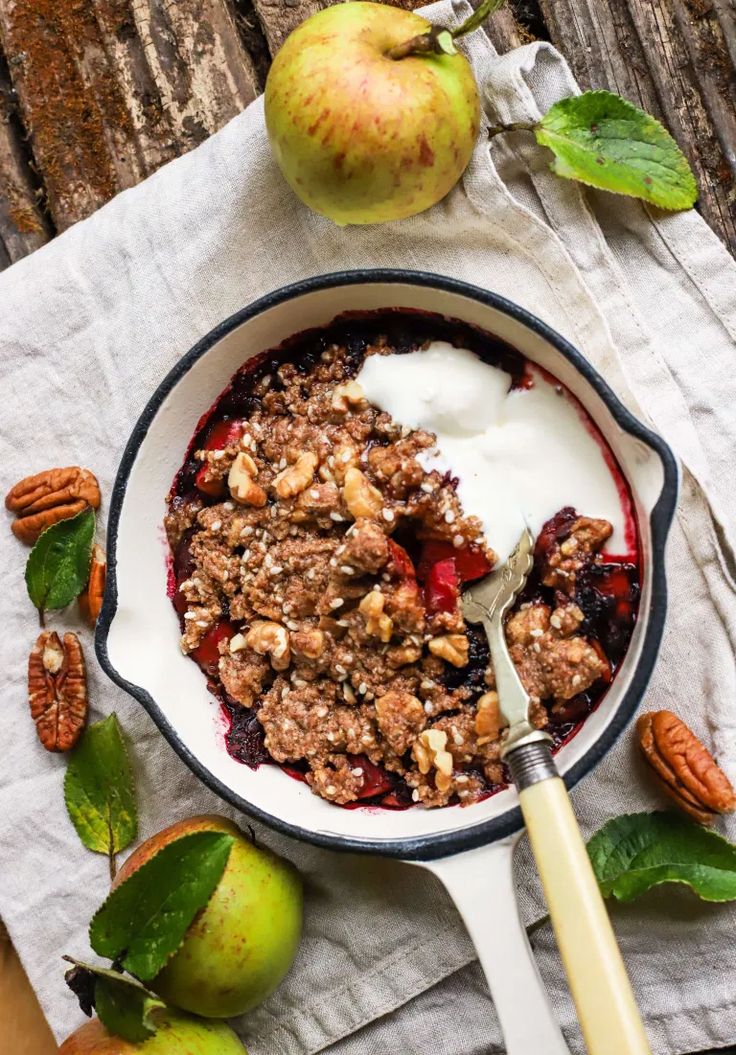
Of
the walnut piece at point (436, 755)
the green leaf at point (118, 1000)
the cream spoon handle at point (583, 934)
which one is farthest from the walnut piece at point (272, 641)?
the green leaf at point (118, 1000)

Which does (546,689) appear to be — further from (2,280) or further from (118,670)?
(2,280)

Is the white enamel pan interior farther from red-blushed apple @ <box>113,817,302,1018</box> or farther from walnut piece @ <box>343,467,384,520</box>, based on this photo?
walnut piece @ <box>343,467,384,520</box>

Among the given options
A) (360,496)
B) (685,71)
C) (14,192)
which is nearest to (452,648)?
(360,496)

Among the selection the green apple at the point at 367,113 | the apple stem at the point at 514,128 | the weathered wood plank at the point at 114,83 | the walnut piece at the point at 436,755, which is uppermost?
the weathered wood plank at the point at 114,83

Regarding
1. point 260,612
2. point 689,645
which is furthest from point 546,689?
point 260,612

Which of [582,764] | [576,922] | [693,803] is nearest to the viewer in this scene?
[576,922]

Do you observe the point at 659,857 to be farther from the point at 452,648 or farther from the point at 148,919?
the point at 148,919

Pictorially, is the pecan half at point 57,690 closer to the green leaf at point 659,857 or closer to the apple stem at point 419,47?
the green leaf at point 659,857
